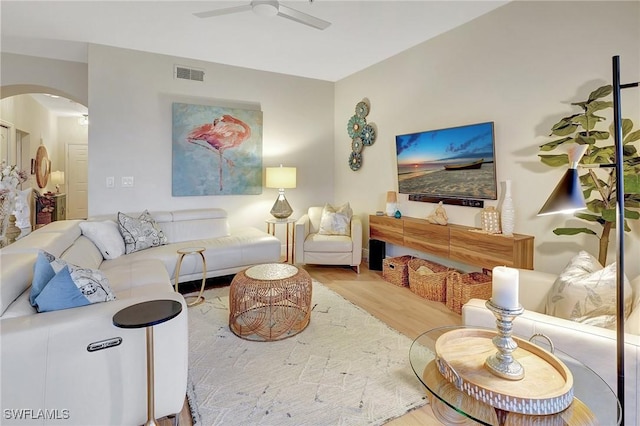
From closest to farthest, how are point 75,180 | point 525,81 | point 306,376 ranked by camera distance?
point 306,376 → point 525,81 → point 75,180

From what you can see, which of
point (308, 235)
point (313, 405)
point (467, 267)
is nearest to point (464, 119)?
point (467, 267)

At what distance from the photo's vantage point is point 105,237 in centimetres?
330

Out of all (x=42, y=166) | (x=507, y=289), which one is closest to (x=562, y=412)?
(x=507, y=289)

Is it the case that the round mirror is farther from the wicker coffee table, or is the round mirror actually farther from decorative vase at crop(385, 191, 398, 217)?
decorative vase at crop(385, 191, 398, 217)

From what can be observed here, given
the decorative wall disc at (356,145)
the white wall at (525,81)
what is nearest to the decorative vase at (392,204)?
the white wall at (525,81)

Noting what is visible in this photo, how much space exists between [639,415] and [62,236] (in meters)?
3.62

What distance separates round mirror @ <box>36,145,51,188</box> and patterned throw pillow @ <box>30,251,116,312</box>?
674cm

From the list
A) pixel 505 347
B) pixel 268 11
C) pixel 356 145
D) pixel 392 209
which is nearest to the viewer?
pixel 505 347

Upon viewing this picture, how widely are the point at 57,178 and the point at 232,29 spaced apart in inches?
273

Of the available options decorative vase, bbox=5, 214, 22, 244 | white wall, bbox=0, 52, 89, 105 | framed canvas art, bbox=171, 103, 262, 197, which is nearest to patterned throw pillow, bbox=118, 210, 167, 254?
framed canvas art, bbox=171, 103, 262, 197

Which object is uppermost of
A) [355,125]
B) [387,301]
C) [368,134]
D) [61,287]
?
[355,125]

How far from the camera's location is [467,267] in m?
3.54

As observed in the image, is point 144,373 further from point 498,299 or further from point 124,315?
point 498,299

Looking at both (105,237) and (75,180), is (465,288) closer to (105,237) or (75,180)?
(105,237)
